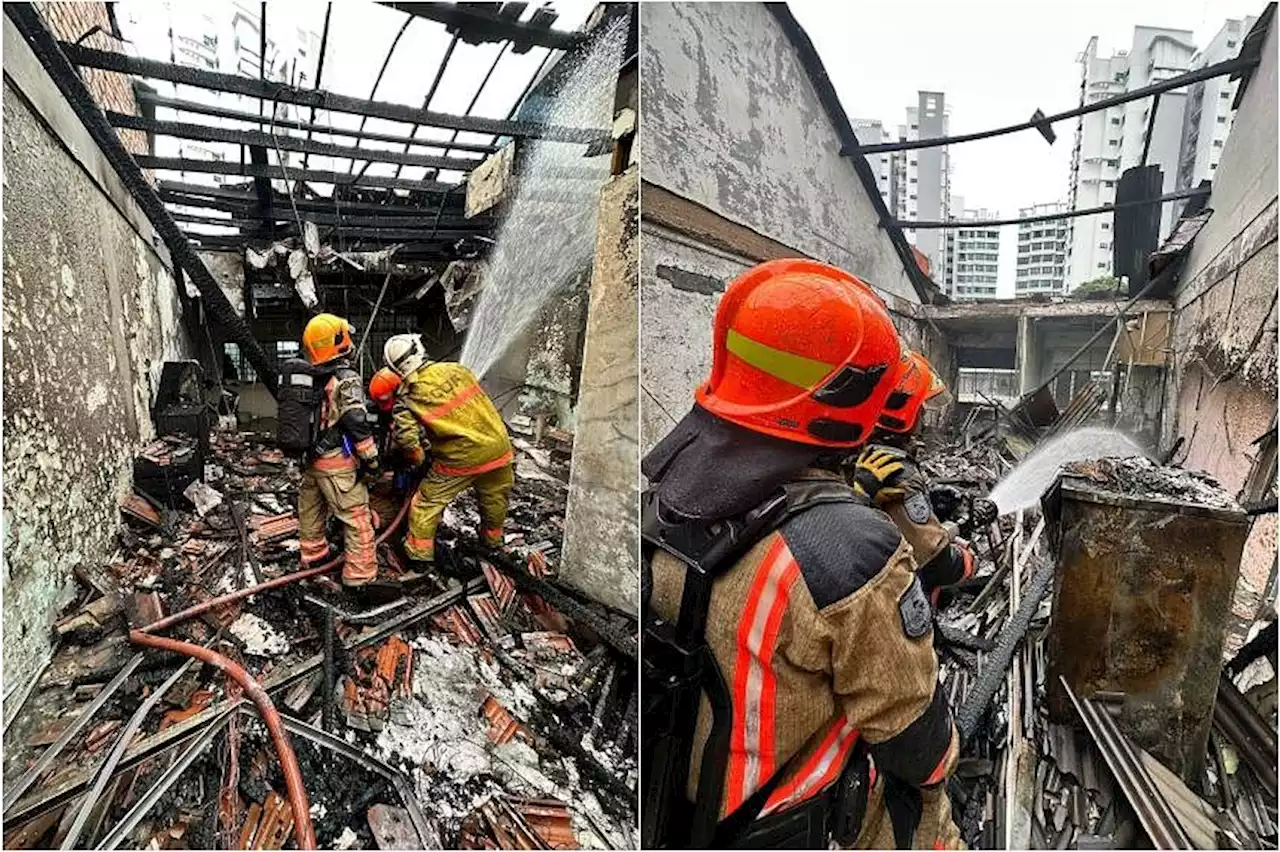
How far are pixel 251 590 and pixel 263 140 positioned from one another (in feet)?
10.8

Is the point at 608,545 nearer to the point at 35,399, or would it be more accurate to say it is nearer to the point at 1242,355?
the point at 35,399

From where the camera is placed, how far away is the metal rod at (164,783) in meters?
1.65

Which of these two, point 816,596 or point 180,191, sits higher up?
point 180,191

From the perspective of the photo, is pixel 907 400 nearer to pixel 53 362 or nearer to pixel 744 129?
pixel 744 129

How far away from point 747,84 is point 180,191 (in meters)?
5.60

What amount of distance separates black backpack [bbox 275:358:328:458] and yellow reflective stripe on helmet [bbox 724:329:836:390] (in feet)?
9.28

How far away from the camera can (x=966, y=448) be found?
22.3 ft

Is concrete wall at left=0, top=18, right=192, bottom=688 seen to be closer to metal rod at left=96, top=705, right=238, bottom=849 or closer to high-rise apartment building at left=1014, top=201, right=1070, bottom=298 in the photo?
metal rod at left=96, top=705, right=238, bottom=849

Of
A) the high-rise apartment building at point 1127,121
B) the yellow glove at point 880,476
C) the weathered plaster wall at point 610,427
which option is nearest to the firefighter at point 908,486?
the yellow glove at point 880,476

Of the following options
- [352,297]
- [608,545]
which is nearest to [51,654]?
[608,545]

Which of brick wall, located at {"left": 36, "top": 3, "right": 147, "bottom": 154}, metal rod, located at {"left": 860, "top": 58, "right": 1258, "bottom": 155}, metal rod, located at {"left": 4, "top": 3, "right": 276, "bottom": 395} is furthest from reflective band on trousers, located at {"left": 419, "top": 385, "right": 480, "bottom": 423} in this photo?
metal rod, located at {"left": 860, "top": 58, "right": 1258, "bottom": 155}

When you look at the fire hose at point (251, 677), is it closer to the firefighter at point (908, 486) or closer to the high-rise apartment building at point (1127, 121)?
the firefighter at point (908, 486)

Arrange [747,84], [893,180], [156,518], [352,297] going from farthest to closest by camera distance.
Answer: [352,297], [893,180], [747,84], [156,518]

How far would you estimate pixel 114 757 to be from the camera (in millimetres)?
1839
